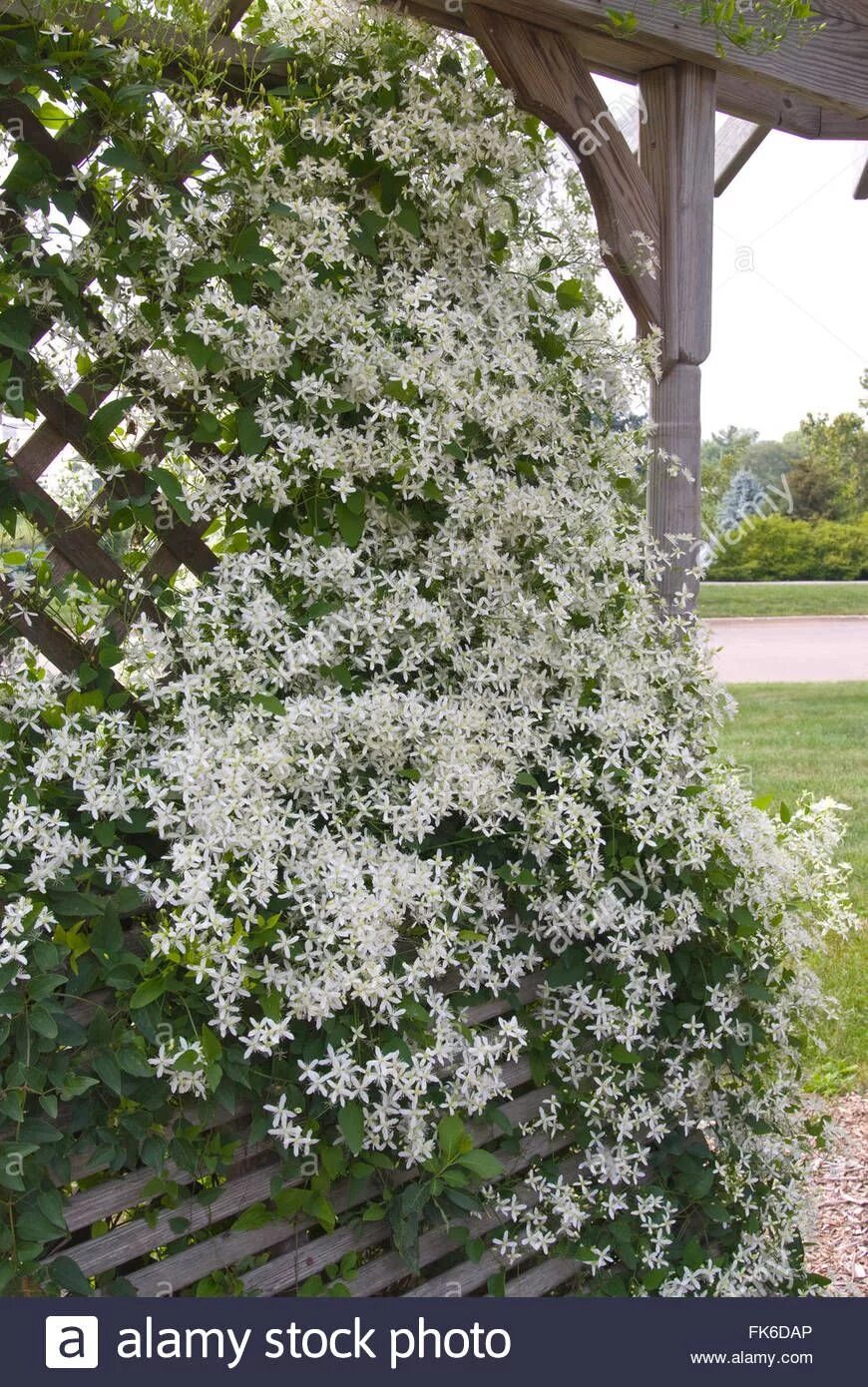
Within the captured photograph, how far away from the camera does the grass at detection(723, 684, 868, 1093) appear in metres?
3.53

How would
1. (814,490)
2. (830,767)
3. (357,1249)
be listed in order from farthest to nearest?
1. (814,490)
2. (830,767)
3. (357,1249)

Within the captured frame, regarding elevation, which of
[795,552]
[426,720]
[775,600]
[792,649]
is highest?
[795,552]

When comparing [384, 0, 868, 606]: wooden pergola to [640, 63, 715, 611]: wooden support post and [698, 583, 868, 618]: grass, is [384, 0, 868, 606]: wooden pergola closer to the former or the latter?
[640, 63, 715, 611]: wooden support post

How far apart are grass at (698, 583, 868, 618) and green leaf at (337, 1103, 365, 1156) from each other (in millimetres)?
7846

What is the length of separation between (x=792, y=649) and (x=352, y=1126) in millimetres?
7786

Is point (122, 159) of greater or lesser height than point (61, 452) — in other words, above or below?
above

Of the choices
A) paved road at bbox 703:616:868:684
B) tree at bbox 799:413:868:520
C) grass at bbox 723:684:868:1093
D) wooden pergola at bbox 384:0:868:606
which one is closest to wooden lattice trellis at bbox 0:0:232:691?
wooden pergola at bbox 384:0:868:606

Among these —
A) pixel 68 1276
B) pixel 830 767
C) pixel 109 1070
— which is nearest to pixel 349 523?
pixel 109 1070

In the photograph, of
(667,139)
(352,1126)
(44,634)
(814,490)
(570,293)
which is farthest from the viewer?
(814,490)

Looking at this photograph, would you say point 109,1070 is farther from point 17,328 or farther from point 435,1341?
point 17,328

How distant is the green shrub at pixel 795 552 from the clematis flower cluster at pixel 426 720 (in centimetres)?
702

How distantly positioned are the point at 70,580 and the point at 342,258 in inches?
28.2

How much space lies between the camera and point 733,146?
121 inches

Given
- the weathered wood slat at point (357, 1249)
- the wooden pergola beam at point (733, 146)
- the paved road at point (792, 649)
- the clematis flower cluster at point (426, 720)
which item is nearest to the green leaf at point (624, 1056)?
the clematis flower cluster at point (426, 720)
